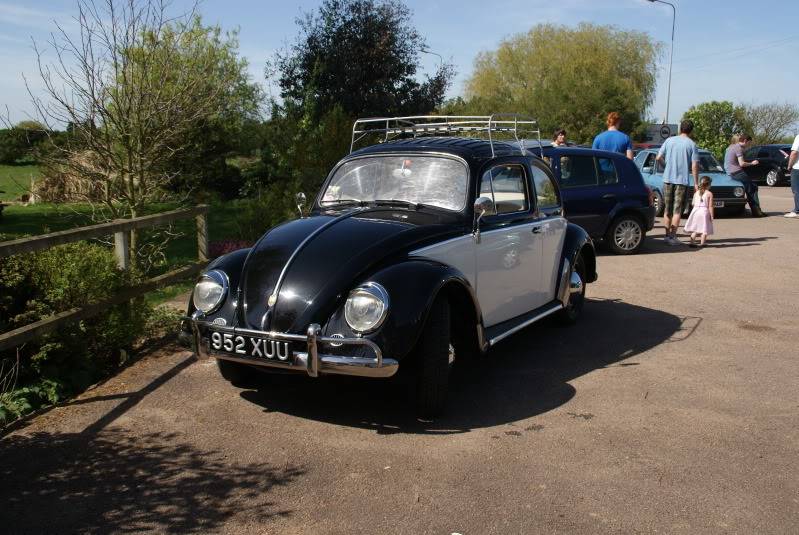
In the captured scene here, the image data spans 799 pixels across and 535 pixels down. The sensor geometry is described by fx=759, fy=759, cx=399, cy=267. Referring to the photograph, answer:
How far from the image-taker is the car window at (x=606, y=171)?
12273 mm

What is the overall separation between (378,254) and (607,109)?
37418 millimetres

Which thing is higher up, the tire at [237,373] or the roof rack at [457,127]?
the roof rack at [457,127]

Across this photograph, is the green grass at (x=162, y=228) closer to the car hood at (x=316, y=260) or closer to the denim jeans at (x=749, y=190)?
the car hood at (x=316, y=260)

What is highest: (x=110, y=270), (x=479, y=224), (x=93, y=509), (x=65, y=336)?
(x=479, y=224)

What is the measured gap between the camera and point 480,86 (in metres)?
50.0

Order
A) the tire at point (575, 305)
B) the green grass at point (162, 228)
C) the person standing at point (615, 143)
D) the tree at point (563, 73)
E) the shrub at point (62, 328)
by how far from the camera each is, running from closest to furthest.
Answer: the shrub at point (62, 328) → the tire at point (575, 305) → the green grass at point (162, 228) → the person standing at point (615, 143) → the tree at point (563, 73)

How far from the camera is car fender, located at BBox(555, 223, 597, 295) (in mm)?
7133

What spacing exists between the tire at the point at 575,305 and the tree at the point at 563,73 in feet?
109

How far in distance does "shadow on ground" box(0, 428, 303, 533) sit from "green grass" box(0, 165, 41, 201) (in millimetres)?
17062

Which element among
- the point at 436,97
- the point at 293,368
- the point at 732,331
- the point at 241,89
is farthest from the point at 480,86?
the point at 293,368

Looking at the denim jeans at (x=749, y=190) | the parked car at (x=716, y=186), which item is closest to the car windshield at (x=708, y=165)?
the parked car at (x=716, y=186)

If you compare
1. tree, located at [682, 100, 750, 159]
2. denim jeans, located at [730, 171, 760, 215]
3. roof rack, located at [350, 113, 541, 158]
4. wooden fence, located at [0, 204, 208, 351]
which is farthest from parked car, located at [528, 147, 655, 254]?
tree, located at [682, 100, 750, 159]

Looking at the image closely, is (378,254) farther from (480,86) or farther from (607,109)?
(480,86)

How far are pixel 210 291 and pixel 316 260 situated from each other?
0.76 m
